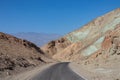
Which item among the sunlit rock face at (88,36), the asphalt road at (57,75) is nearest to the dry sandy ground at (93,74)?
the asphalt road at (57,75)

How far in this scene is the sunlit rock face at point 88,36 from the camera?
112194 millimetres

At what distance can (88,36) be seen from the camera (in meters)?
130

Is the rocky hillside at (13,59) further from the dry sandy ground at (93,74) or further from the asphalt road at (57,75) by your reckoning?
the asphalt road at (57,75)

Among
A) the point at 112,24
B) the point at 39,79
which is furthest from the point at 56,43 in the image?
the point at 39,79

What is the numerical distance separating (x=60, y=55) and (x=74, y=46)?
7.35 meters

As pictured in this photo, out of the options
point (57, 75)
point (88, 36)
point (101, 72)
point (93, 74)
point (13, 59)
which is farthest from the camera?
point (88, 36)

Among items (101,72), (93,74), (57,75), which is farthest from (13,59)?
(57,75)

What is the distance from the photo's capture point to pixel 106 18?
133 m

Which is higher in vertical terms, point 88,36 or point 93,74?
point 88,36

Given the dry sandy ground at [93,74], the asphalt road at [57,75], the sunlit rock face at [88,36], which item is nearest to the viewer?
the asphalt road at [57,75]

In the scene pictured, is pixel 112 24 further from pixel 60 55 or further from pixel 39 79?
pixel 39 79

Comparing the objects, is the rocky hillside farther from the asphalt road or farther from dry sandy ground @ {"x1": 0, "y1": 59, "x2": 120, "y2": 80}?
the asphalt road

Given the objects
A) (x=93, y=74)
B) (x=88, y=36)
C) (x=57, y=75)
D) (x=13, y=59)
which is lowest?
(x=93, y=74)

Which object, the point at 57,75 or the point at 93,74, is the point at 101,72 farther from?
the point at 57,75
